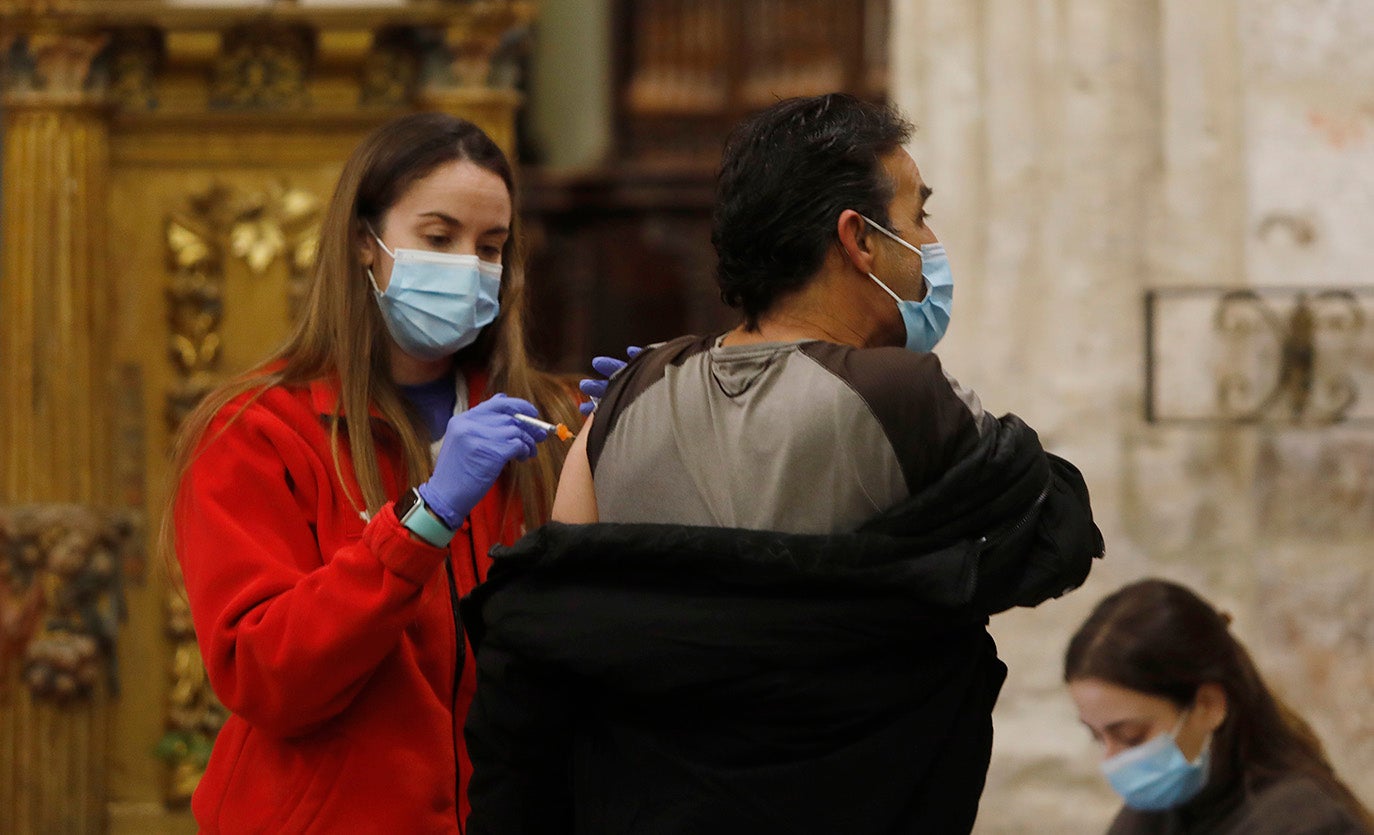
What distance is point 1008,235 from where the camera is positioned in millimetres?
3674

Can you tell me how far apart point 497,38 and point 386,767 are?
7.94 feet

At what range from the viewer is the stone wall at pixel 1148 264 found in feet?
11.8

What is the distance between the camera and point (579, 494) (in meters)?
1.67

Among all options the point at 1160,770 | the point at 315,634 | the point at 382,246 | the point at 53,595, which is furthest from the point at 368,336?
the point at 53,595

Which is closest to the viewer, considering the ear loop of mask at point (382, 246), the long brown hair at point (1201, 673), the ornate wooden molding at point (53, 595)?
the ear loop of mask at point (382, 246)

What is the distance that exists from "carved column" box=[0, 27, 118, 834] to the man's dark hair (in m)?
2.56

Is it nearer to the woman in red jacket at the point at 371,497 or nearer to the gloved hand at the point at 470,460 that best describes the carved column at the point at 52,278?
the woman in red jacket at the point at 371,497

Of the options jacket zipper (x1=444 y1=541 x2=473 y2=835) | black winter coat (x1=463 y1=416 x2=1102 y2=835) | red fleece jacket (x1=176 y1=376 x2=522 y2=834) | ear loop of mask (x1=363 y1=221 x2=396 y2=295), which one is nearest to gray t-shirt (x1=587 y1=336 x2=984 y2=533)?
black winter coat (x1=463 y1=416 x2=1102 y2=835)

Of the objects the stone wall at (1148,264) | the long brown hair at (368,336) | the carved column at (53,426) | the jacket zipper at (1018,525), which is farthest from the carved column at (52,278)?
the jacket zipper at (1018,525)

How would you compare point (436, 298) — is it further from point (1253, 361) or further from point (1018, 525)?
point (1253, 361)

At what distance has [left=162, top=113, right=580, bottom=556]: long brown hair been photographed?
6.50ft

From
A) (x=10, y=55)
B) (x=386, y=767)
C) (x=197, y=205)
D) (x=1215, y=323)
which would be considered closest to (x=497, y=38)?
(x=197, y=205)

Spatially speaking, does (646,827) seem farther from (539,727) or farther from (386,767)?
(386,767)

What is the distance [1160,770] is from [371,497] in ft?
4.36
